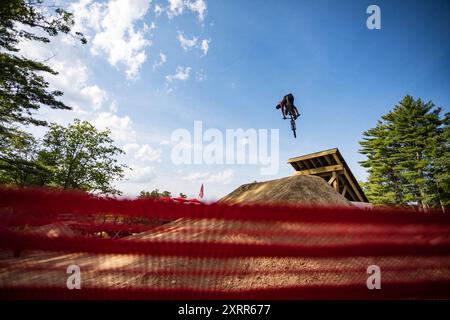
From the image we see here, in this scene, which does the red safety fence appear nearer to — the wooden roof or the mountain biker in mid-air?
the mountain biker in mid-air

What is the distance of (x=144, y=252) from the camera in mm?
1430

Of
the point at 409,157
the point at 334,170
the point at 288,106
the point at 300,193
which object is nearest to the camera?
the point at 300,193

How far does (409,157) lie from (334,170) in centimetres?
3442

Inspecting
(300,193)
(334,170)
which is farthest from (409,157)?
(300,193)

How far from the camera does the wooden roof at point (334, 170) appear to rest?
976cm

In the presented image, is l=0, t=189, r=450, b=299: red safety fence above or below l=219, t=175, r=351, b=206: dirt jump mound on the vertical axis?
below

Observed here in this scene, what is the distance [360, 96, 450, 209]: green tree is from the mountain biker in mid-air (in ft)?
97.5

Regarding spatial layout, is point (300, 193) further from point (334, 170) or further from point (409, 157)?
point (409, 157)

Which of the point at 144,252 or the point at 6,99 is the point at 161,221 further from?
the point at 6,99

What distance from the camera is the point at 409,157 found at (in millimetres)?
34781

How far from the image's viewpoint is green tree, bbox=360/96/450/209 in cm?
2881

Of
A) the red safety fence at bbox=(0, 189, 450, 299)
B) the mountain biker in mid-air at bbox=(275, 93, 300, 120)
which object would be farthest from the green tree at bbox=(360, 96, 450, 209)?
the red safety fence at bbox=(0, 189, 450, 299)

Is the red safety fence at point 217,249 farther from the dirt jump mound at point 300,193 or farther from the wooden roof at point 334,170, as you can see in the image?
the wooden roof at point 334,170
